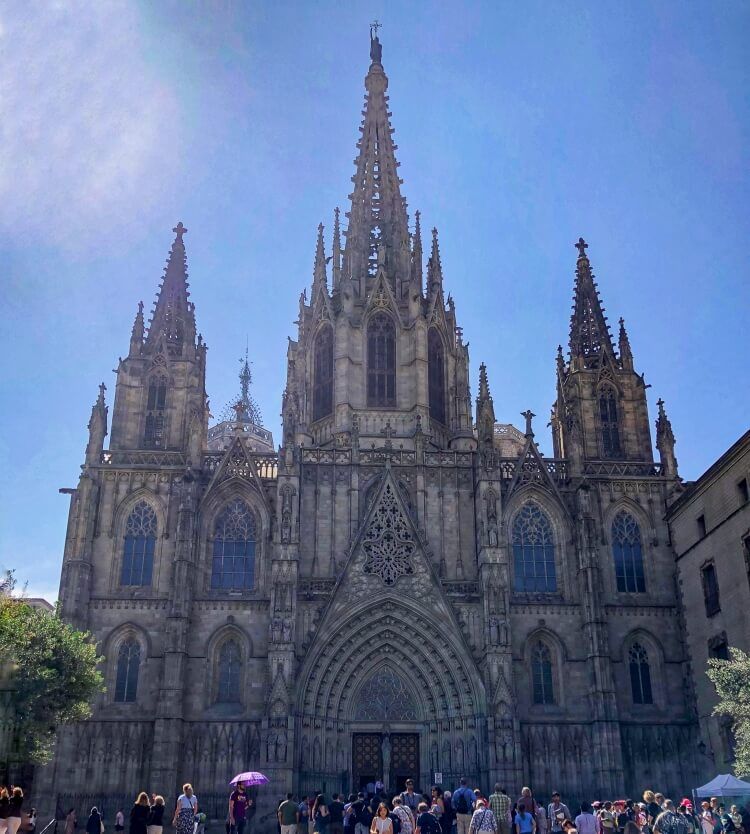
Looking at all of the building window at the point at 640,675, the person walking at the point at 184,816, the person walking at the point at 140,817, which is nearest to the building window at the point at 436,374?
the building window at the point at 640,675

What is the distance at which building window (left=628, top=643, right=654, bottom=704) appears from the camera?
40562 mm

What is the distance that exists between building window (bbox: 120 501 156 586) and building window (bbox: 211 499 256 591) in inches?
112

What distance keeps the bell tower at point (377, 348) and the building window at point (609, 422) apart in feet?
21.9

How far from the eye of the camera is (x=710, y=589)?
127 ft

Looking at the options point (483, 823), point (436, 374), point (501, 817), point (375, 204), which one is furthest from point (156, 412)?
point (483, 823)

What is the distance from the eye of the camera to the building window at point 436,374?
158 feet

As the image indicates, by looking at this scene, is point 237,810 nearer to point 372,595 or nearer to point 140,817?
point 140,817

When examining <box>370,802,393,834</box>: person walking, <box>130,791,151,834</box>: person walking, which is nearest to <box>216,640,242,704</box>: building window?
<box>130,791,151,834</box>: person walking

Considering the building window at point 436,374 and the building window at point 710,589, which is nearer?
the building window at point 710,589

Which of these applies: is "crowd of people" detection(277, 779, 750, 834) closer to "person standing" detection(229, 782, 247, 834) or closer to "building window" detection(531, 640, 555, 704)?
"person standing" detection(229, 782, 247, 834)

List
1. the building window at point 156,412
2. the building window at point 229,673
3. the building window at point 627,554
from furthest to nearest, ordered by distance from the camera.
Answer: the building window at point 156,412 → the building window at point 627,554 → the building window at point 229,673

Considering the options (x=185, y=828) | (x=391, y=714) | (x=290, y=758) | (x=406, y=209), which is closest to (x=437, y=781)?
(x=391, y=714)

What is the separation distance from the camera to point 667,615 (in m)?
41.8

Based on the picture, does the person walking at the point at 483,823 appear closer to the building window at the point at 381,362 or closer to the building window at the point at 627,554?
the building window at the point at 627,554
